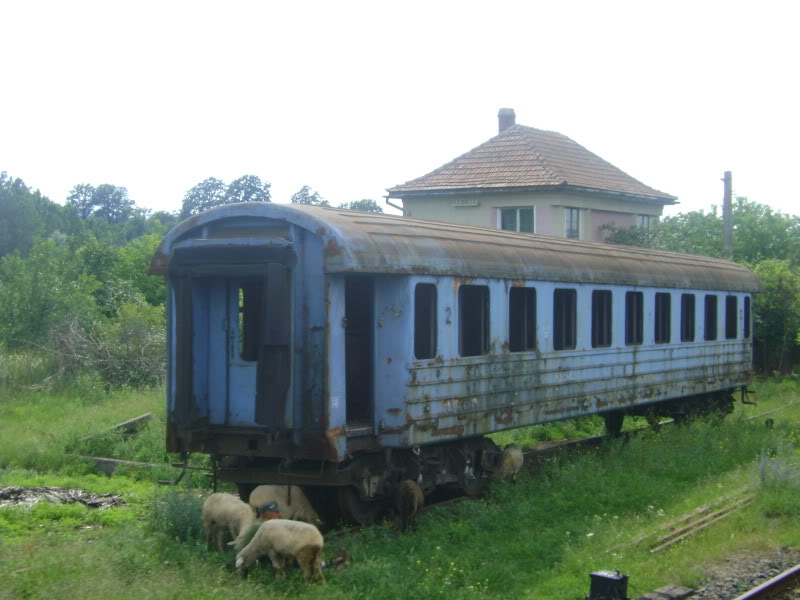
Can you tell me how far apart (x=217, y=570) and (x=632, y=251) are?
394 inches

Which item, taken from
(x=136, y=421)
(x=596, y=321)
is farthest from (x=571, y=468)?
(x=136, y=421)

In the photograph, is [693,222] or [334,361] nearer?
[334,361]

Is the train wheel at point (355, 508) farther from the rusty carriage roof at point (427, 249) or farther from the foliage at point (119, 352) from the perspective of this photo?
the foliage at point (119, 352)

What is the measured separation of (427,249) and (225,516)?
3.40 metres

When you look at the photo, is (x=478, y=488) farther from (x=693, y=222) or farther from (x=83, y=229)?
(x=83, y=229)

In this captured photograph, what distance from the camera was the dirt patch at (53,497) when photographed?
36.7ft

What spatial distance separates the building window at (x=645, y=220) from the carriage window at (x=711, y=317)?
14.2 metres

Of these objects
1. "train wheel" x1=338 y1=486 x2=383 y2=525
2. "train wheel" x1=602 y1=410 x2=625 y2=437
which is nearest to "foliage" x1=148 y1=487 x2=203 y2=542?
"train wheel" x1=338 y1=486 x2=383 y2=525

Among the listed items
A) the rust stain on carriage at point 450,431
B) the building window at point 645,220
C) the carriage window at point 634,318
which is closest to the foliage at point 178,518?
the rust stain on carriage at point 450,431

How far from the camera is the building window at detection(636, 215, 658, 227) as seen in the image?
32.0 metres

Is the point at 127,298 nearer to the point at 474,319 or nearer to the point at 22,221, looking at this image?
the point at 474,319

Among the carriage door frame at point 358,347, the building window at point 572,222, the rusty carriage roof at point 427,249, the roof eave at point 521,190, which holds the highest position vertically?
the roof eave at point 521,190

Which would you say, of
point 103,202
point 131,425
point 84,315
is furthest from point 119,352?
point 103,202

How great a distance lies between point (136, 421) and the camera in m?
15.5
